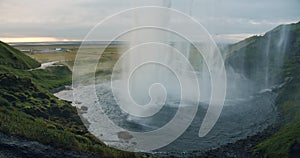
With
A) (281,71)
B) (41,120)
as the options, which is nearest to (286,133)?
(41,120)

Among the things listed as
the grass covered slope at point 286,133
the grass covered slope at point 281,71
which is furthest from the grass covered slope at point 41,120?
the grass covered slope at point 281,71

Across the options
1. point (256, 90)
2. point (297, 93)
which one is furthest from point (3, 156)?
point (256, 90)

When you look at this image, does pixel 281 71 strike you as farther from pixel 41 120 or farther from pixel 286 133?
pixel 41 120

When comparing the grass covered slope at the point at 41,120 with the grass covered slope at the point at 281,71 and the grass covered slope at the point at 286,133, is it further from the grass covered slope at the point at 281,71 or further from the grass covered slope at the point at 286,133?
the grass covered slope at the point at 281,71

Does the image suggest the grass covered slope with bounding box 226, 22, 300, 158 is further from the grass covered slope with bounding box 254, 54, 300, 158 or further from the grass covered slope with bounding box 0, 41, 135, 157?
the grass covered slope with bounding box 0, 41, 135, 157

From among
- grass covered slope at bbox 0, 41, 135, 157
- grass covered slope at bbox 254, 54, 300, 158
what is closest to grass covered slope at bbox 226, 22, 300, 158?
grass covered slope at bbox 254, 54, 300, 158

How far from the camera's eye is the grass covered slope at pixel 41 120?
37.0 metres

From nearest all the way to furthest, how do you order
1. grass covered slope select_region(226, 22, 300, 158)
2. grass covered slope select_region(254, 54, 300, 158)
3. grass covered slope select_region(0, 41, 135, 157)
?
grass covered slope select_region(0, 41, 135, 157) < grass covered slope select_region(254, 54, 300, 158) < grass covered slope select_region(226, 22, 300, 158)

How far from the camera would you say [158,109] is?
62531mm

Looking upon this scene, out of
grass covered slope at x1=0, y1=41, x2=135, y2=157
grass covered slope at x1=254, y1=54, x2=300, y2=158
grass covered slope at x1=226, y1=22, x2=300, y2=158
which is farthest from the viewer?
grass covered slope at x1=226, y1=22, x2=300, y2=158

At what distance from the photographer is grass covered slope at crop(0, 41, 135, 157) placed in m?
37.0

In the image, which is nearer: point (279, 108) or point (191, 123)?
point (191, 123)

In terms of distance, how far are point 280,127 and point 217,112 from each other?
11.8 meters

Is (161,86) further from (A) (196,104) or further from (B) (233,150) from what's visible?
(B) (233,150)
